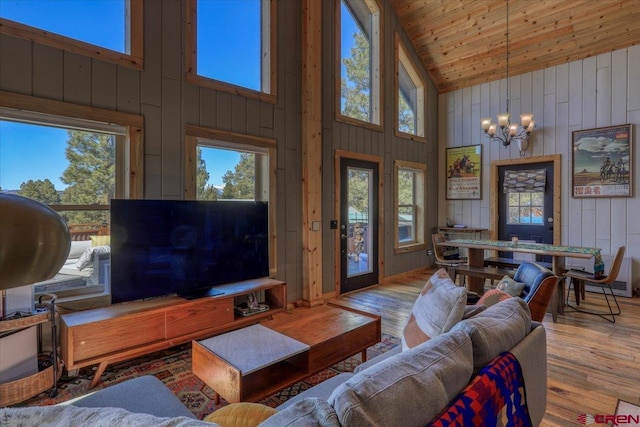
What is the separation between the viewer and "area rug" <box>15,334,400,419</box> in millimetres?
2295

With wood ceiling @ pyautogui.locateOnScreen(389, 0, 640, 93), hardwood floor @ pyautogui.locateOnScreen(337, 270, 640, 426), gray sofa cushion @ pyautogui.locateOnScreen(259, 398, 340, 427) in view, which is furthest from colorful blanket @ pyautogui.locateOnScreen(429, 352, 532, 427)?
wood ceiling @ pyautogui.locateOnScreen(389, 0, 640, 93)

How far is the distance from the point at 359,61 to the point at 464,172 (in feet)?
9.75

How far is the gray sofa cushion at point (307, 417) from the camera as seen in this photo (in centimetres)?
80

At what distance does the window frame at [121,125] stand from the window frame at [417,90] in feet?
13.7

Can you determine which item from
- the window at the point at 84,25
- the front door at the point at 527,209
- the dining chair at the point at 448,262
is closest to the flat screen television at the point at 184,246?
the window at the point at 84,25

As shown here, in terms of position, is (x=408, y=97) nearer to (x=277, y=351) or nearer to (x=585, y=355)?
(x=585, y=355)

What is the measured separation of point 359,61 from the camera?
5344 mm

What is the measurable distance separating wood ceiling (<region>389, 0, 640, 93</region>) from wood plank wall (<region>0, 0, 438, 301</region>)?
83 centimetres

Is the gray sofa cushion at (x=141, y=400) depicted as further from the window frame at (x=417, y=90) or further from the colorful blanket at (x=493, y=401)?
the window frame at (x=417, y=90)

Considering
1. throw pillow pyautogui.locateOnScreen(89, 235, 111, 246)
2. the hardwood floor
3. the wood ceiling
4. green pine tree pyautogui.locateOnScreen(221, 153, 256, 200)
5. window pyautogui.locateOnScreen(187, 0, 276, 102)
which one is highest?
the wood ceiling

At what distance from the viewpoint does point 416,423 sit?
35.7 inches

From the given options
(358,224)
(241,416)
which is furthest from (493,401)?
(358,224)

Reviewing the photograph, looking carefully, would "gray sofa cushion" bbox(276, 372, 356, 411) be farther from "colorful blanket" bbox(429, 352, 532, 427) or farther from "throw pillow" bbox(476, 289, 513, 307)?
"throw pillow" bbox(476, 289, 513, 307)

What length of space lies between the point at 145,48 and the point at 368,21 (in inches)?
149
